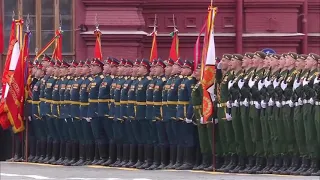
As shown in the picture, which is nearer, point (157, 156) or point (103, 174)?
point (103, 174)

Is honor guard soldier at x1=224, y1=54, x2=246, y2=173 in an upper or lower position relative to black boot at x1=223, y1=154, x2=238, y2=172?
upper

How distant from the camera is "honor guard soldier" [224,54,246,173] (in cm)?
1869

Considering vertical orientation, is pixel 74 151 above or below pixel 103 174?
above

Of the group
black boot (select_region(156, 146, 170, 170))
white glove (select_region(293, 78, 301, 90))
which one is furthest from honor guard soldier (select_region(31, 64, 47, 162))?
white glove (select_region(293, 78, 301, 90))

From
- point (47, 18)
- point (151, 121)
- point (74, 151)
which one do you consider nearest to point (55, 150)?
point (74, 151)

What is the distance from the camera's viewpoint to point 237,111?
18719mm

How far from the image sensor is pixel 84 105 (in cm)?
2106

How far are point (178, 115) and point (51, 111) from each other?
9.29 feet

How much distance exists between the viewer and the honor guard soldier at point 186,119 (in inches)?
765

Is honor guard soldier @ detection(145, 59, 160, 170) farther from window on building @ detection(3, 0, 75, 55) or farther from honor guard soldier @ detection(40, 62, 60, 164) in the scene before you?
window on building @ detection(3, 0, 75, 55)

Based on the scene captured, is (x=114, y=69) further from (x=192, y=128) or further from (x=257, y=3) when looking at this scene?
(x=257, y=3)

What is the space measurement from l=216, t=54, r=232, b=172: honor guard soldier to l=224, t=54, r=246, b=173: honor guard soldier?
0.26ft

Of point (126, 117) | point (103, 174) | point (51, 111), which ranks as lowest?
point (103, 174)

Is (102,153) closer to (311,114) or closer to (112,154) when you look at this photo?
(112,154)
